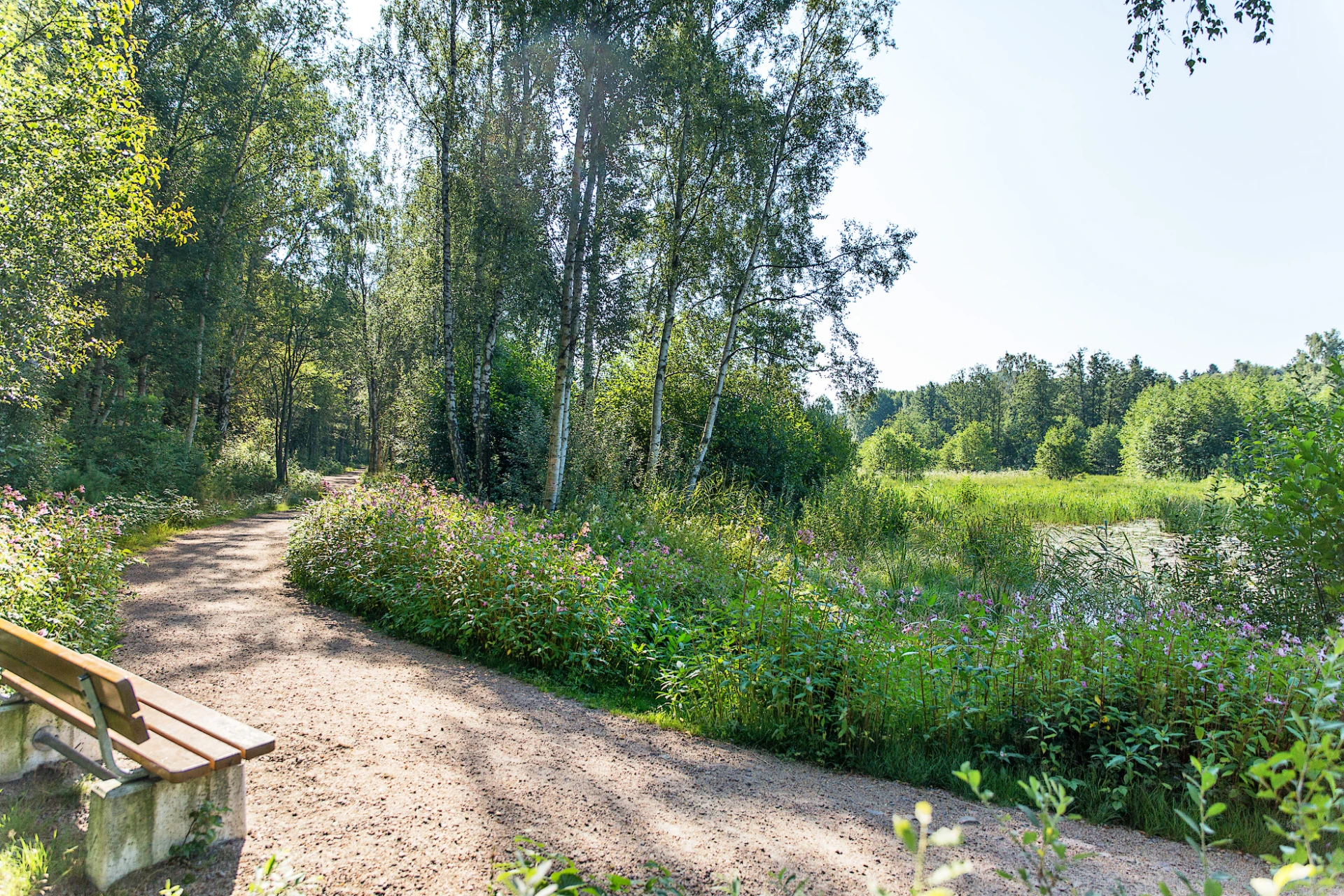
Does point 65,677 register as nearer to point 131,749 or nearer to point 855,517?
point 131,749

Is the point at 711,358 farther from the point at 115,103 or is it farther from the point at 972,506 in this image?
the point at 115,103

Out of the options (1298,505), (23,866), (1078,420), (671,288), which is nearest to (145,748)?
(23,866)

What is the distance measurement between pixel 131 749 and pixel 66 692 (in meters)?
0.36

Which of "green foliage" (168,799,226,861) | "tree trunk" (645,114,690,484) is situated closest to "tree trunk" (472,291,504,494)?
"tree trunk" (645,114,690,484)

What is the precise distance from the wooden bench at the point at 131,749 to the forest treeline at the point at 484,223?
749 centimetres

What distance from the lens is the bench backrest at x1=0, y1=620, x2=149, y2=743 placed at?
2480 millimetres

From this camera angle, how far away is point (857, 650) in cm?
435

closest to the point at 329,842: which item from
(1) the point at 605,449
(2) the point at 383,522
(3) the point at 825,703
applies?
(3) the point at 825,703

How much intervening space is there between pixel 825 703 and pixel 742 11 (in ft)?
42.8

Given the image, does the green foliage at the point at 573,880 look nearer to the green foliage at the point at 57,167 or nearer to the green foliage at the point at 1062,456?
the green foliage at the point at 57,167

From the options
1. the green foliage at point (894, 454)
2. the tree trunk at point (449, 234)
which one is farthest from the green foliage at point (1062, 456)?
the tree trunk at point (449, 234)

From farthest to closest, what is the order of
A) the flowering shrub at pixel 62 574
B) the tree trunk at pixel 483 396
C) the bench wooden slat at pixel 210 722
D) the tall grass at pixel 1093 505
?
the tall grass at pixel 1093 505
the tree trunk at pixel 483 396
the flowering shrub at pixel 62 574
the bench wooden slat at pixel 210 722

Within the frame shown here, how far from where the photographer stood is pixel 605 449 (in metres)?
12.7

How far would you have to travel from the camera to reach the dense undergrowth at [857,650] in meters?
3.58
